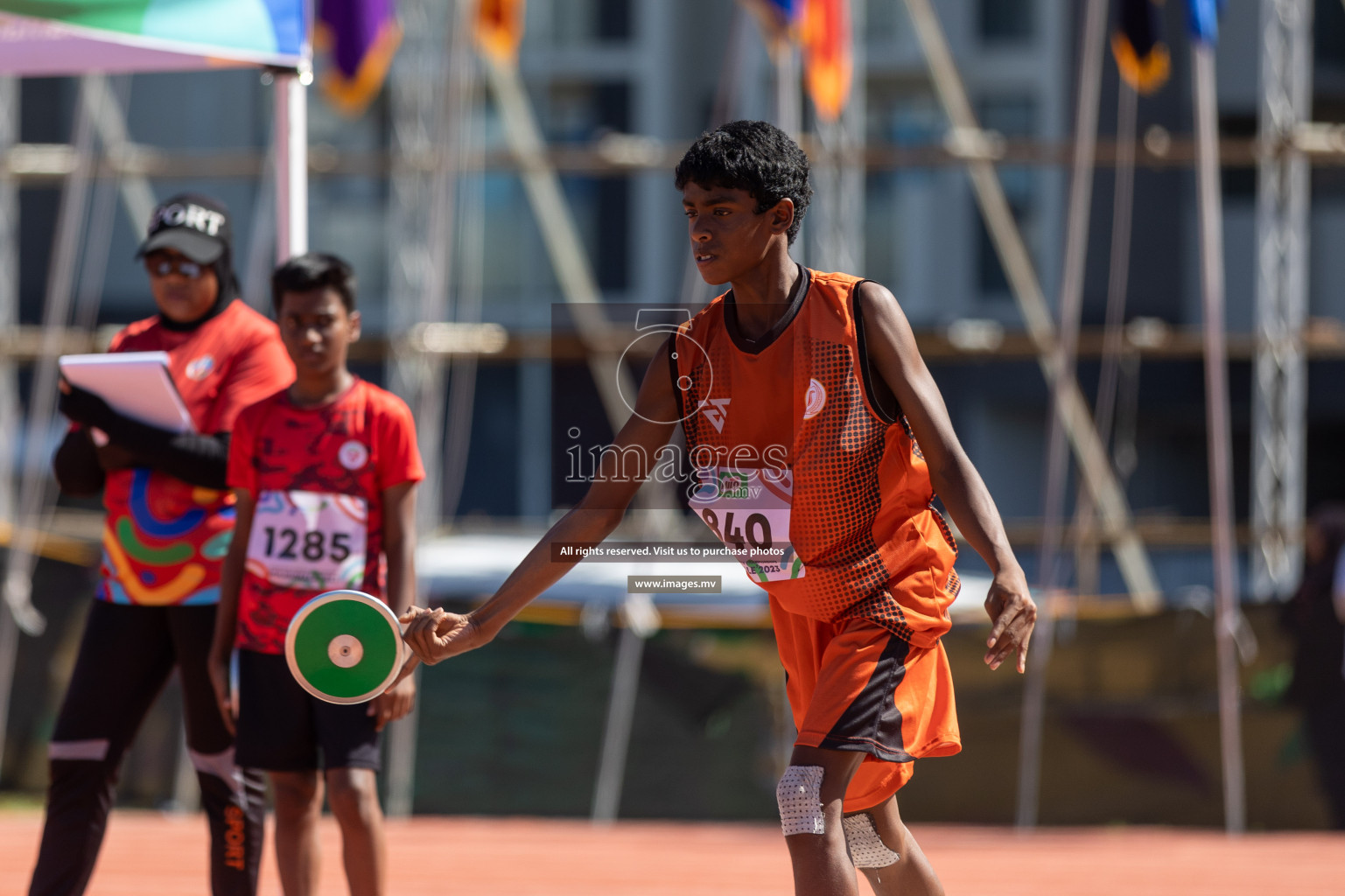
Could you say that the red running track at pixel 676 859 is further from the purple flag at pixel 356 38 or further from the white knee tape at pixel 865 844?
the purple flag at pixel 356 38

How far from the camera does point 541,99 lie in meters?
14.2

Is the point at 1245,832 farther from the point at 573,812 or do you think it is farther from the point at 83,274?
the point at 83,274

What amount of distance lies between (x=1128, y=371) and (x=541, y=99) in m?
5.93

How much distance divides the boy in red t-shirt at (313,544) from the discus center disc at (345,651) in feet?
1.24

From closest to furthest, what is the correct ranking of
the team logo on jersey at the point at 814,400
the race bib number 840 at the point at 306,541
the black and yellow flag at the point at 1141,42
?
the team logo on jersey at the point at 814,400, the race bib number 840 at the point at 306,541, the black and yellow flag at the point at 1141,42

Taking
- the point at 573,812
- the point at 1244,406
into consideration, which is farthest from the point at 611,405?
the point at 1244,406

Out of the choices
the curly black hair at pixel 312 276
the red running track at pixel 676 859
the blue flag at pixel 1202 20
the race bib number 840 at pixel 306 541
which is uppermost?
the blue flag at pixel 1202 20

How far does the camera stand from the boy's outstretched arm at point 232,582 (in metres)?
2.87

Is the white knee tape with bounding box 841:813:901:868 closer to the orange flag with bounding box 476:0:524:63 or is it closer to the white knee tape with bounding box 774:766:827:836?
the white knee tape with bounding box 774:766:827:836

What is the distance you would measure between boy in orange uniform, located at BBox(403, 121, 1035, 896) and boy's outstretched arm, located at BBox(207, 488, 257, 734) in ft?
2.16

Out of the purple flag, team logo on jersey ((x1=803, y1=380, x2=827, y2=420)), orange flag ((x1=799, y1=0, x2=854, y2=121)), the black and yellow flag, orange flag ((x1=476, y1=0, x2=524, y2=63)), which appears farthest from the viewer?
orange flag ((x1=476, y1=0, x2=524, y2=63))

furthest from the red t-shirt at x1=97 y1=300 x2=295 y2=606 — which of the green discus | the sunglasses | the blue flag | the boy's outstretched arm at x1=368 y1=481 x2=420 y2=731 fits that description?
the blue flag

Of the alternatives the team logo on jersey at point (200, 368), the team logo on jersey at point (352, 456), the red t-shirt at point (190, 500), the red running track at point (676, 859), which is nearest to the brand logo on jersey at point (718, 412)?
the team logo on jersey at point (352, 456)

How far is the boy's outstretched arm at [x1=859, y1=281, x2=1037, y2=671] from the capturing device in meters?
2.20
